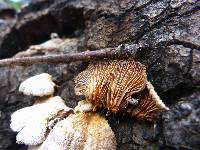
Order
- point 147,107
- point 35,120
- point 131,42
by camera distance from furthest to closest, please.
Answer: point 131,42, point 35,120, point 147,107

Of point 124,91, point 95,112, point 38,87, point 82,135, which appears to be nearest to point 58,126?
point 82,135

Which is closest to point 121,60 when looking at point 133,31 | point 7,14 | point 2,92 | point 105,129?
point 133,31

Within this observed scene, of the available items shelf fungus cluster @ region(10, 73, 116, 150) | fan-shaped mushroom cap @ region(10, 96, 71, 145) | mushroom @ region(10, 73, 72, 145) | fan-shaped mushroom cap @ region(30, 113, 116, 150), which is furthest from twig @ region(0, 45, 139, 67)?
fan-shaped mushroom cap @ region(30, 113, 116, 150)

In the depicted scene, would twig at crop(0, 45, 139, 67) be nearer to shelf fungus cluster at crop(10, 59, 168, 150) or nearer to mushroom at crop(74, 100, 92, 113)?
shelf fungus cluster at crop(10, 59, 168, 150)

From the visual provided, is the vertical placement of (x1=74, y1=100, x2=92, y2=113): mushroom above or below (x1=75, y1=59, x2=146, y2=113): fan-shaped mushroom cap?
below

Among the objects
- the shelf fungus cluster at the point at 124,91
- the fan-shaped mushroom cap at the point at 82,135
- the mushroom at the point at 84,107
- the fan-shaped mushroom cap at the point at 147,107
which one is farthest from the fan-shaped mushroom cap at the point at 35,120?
the fan-shaped mushroom cap at the point at 147,107

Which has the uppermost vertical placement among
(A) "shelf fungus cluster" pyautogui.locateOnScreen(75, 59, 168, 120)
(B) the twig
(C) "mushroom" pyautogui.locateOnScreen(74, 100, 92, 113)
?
(B) the twig

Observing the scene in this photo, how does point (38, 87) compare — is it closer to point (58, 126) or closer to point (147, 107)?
point (58, 126)

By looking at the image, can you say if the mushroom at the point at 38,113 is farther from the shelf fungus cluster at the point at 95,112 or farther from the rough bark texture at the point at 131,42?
the rough bark texture at the point at 131,42
